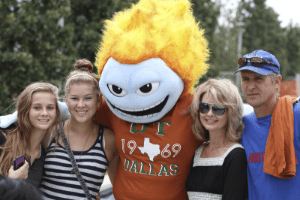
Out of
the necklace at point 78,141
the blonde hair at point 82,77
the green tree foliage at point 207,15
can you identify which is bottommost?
the necklace at point 78,141

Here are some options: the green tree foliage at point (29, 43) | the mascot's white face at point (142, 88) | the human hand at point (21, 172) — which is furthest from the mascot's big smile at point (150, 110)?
the green tree foliage at point (29, 43)

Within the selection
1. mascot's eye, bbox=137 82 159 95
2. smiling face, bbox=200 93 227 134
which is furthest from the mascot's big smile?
smiling face, bbox=200 93 227 134

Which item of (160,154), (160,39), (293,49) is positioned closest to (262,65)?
(160,39)

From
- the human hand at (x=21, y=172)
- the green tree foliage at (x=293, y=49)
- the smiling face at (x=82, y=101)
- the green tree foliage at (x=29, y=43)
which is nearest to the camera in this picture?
the human hand at (x=21, y=172)

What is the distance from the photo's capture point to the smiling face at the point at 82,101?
10.6 feet

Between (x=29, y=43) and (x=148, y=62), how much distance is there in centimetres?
493

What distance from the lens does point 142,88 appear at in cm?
312

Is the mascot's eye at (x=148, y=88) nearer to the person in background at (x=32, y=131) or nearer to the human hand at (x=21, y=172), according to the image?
the person in background at (x=32, y=131)

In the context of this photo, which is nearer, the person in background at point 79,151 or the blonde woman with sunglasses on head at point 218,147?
the blonde woman with sunglasses on head at point 218,147

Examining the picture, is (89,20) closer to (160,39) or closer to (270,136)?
(160,39)

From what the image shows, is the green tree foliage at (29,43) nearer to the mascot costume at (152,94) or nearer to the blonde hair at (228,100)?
the mascot costume at (152,94)

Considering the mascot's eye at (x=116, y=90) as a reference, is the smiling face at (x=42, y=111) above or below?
below

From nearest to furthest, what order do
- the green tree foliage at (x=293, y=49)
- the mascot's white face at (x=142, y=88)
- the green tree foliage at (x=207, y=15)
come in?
the mascot's white face at (x=142, y=88) < the green tree foliage at (x=207, y=15) < the green tree foliage at (x=293, y=49)

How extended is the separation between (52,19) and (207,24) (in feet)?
19.8
